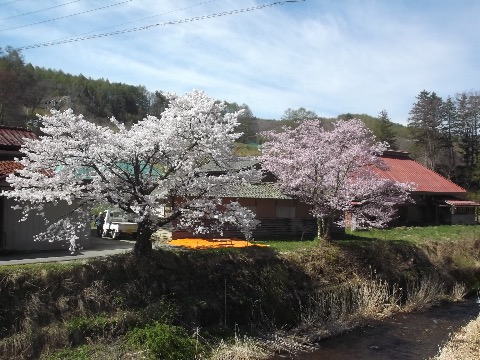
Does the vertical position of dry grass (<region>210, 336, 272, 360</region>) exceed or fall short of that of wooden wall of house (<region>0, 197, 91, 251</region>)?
it falls short

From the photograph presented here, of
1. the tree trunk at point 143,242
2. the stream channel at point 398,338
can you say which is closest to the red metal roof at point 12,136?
the tree trunk at point 143,242

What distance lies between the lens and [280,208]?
2664 centimetres

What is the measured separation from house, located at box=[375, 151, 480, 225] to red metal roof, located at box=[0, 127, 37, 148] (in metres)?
26.6

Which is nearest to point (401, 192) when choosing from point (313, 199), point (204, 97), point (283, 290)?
point (313, 199)

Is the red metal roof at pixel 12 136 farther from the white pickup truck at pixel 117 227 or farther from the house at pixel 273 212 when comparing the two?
the house at pixel 273 212

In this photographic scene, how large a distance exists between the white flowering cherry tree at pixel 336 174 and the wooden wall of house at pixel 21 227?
35.6ft

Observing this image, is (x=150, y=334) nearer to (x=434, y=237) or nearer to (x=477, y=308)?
(x=477, y=308)

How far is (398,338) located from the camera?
1530 cm

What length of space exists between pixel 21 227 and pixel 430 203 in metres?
33.1

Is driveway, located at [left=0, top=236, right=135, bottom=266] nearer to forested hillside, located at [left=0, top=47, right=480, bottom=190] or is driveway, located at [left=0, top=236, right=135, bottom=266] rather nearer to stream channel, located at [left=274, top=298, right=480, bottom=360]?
stream channel, located at [left=274, top=298, right=480, bottom=360]

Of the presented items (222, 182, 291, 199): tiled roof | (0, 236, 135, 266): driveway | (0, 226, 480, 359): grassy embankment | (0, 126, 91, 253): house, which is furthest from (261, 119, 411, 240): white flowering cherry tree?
(0, 126, 91, 253): house

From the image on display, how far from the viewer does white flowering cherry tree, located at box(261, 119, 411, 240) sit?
21625 mm

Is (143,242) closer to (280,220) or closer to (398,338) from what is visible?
(398,338)

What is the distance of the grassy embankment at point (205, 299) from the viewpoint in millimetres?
11891
